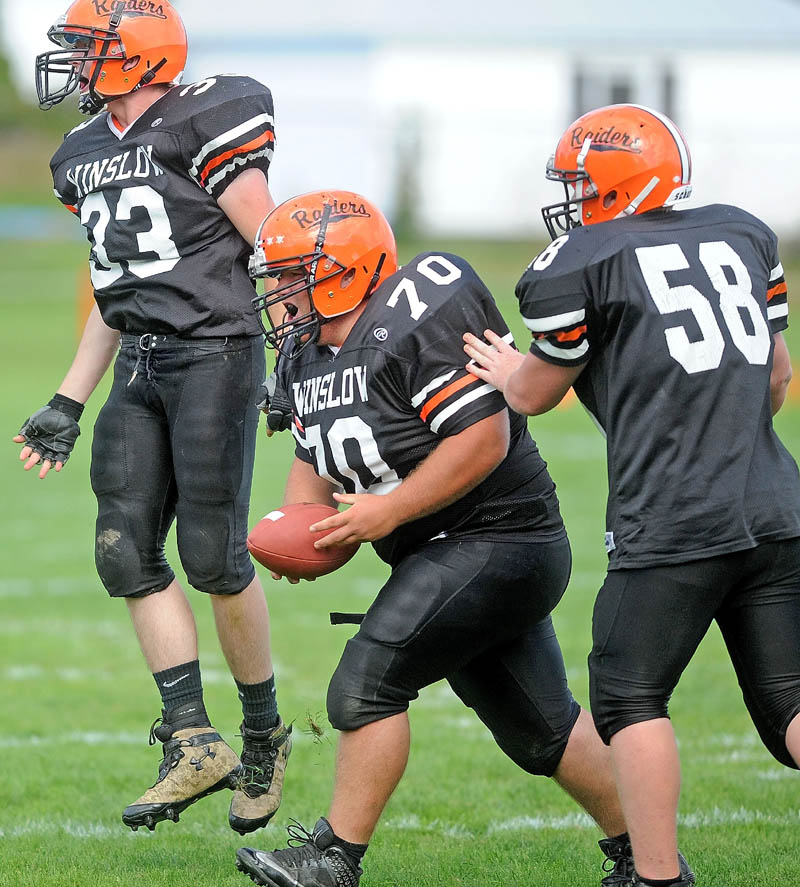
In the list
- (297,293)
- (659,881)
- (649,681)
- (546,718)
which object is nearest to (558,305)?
(297,293)

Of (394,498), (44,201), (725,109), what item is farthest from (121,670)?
(44,201)

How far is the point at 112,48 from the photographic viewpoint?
3910 millimetres

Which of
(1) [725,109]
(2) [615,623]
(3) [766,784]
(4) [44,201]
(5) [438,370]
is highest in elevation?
(5) [438,370]

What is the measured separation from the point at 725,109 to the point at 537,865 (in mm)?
23971

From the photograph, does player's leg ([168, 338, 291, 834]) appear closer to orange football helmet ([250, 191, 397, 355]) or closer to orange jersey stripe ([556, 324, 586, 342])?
orange football helmet ([250, 191, 397, 355])

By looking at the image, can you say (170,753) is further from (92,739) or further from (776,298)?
(776,298)

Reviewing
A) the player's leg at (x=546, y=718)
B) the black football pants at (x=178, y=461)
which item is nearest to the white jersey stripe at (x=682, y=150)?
the player's leg at (x=546, y=718)

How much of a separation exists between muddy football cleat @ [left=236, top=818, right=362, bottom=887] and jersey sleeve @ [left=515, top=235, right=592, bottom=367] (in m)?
1.20

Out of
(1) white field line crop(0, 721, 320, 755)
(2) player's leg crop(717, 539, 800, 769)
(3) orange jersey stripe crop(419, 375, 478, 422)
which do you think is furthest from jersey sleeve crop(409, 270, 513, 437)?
(1) white field line crop(0, 721, 320, 755)

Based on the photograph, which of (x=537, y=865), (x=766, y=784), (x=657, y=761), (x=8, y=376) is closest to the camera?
(x=657, y=761)

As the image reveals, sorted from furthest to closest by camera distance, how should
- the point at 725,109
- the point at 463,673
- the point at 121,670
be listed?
the point at 725,109 → the point at 121,670 → the point at 463,673

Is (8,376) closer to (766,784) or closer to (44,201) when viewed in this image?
(766,784)

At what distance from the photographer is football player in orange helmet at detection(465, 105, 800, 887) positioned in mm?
3012

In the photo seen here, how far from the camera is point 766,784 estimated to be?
14.9ft
